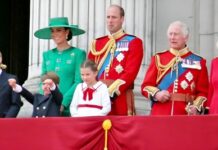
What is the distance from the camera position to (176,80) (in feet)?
23.6

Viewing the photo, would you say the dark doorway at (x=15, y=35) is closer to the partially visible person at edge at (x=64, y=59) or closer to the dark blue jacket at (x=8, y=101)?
the partially visible person at edge at (x=64, y=59)

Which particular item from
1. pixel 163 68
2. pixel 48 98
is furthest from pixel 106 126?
pixel 163 68

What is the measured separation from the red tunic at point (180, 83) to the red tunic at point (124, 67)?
159mm

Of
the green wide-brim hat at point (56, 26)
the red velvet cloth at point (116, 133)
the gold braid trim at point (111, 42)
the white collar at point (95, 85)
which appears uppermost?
the green wide-brim hat at point (56, 26)

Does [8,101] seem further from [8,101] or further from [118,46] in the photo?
[118,46]

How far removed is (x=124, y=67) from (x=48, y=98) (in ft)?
2.48

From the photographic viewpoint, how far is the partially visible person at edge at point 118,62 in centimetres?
728

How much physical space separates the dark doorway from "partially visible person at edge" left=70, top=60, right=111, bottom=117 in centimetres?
563

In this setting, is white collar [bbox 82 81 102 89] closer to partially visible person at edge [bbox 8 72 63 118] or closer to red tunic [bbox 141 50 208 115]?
partially visible person at edge [bbox 8 72 63 118]

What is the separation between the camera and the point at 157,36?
372 inches

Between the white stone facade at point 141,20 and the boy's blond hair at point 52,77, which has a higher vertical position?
the white stone facade at point 141,20

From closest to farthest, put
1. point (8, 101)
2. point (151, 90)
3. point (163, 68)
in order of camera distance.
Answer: point (151, 90), point (163, 68), point (8, 101)

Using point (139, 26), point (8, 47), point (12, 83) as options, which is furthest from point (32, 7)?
point (8, 47)

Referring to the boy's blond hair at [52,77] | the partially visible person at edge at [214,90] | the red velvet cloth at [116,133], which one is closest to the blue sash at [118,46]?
the boy's blond hair at [52,77]
